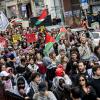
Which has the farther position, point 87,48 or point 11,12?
point 11,12

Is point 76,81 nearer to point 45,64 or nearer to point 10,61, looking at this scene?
point 45,64

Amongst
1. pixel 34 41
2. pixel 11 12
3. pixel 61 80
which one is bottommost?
pixel 11 12

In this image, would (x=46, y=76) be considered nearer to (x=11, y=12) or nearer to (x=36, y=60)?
(x=36, y=60)

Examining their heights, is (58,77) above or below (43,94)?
below

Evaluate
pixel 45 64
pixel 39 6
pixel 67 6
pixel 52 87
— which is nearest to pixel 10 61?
pixel 45 64

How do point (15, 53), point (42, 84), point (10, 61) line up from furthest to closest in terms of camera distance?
point (15, 53), point (10, 61), point (42, 84)

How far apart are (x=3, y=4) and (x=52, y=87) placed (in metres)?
59.2

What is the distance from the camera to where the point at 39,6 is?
Answer: 5441 centimetres

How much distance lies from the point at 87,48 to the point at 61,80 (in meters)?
2.66

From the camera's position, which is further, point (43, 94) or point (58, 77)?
point (58, 77)

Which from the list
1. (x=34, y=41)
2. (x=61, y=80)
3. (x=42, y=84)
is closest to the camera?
(x=42, y=84)

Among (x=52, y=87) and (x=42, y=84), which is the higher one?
(x=42, y=84)

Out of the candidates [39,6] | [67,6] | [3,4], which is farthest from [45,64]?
[3,4]

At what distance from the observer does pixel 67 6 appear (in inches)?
1923
